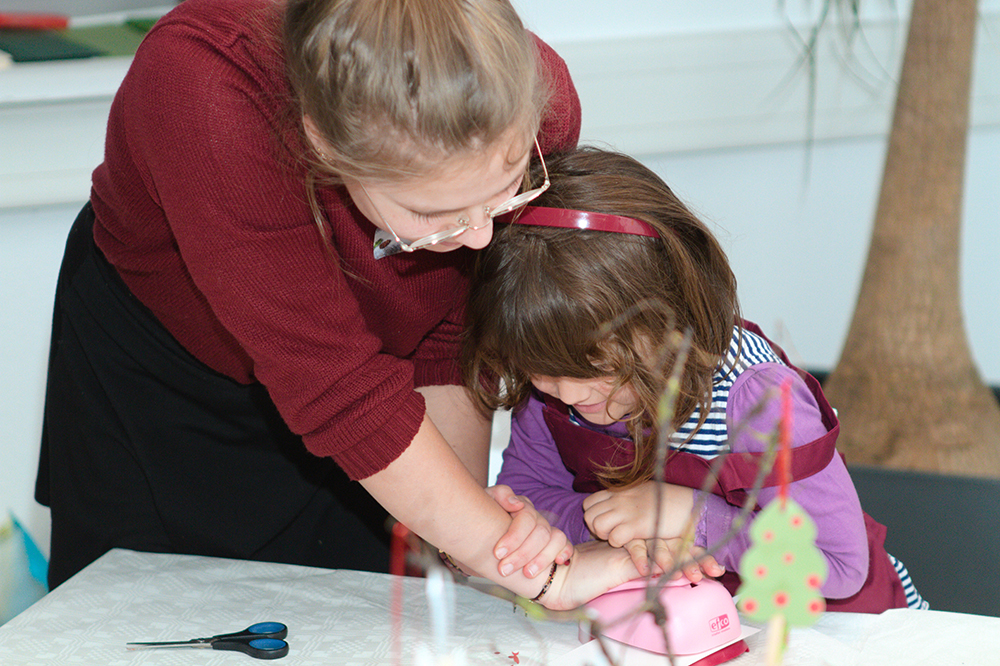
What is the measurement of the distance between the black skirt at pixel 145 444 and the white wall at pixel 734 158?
64cm

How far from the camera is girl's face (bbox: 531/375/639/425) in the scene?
34.6 inches

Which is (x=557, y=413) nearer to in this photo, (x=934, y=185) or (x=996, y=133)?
(x=934, y=185)

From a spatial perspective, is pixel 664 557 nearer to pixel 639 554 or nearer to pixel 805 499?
pixel 639 554

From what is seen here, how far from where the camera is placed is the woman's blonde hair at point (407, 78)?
62cm

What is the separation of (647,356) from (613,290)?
0.23 feet

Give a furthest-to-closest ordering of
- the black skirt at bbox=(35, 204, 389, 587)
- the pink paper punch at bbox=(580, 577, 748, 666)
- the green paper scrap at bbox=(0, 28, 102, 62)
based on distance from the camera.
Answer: the green paper scrap at bbox=(0, 28, 102, 62), the black skirt at bbox=(35, 204, 389, 587), the pink paper punch at bbox=(580, 577, 748, 666)

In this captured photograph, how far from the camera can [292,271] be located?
708mm

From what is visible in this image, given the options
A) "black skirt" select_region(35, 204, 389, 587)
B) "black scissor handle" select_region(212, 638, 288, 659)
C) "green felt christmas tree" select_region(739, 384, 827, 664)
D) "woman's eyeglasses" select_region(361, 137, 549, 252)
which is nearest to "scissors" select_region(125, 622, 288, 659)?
"black scissor handle" select_region(212, 638, 288, 659)

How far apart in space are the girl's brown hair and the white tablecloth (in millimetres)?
219

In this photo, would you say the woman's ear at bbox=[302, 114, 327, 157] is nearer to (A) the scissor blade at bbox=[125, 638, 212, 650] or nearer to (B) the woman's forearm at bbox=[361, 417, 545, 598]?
(B) the woman's forearm at bbox=[361, 417, 545, 598]

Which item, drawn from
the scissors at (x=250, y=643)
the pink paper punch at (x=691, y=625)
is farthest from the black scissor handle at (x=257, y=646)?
the pink paper punch at (x=691, y=625)

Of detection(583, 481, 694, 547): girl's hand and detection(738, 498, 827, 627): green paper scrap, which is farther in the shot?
detection(583, 481, 694, 547): girl's hand

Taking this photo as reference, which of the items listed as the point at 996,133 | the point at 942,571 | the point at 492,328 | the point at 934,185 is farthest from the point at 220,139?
the point at 996,133

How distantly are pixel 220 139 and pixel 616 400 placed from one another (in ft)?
1.47
